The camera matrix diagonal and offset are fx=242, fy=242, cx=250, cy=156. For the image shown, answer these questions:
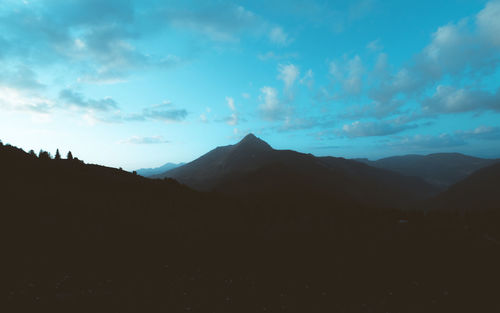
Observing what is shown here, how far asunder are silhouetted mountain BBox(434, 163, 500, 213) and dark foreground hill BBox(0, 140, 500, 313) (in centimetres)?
15063

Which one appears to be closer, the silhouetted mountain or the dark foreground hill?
the dark foreground hill

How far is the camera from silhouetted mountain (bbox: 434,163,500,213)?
143 m

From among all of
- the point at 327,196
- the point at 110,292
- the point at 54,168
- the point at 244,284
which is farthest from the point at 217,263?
the point at 327,196

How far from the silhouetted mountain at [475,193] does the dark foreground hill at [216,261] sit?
15063 cm

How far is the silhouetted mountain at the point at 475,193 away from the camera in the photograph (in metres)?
143

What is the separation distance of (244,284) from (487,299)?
1480 centimetres

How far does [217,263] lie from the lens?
18.2 metres

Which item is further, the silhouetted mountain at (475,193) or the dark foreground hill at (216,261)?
the silhouetted mountain at (475,193)

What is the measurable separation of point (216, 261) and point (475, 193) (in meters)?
205

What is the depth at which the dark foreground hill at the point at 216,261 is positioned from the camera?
42.1ft

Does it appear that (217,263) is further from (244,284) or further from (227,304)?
(227,304)

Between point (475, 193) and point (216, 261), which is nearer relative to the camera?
point (216, 261)

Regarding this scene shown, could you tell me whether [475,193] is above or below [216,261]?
below

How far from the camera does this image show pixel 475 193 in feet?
518
